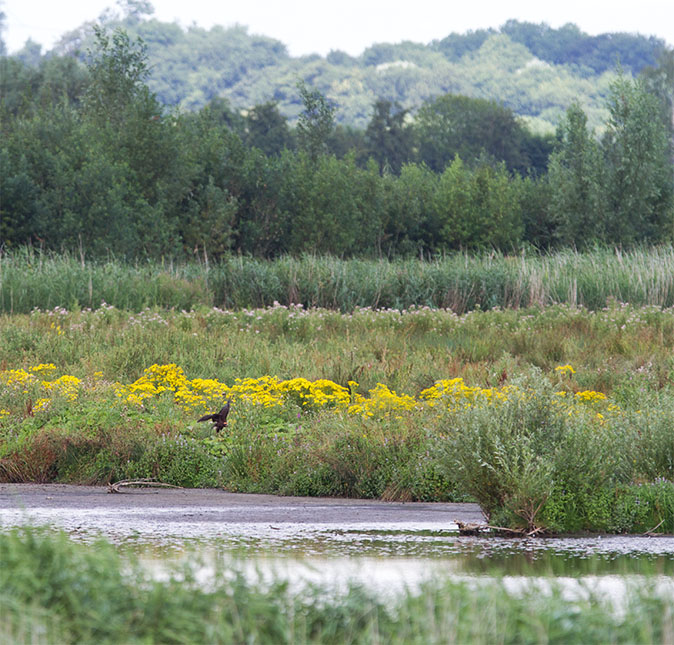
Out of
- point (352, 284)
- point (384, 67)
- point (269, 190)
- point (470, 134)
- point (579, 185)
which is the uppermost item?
point (384, 67)

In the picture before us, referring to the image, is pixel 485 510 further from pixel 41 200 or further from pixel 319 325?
pixel 41 200

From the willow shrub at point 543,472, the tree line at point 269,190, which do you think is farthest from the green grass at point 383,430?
the tree line at point 269,190

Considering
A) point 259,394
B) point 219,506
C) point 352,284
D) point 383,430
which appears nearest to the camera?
point 219,506

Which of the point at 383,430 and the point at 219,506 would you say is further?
the point at 383,430

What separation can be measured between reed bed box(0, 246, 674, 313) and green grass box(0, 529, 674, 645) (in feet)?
60.5

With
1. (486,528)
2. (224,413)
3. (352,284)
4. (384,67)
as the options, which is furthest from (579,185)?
(384,67)

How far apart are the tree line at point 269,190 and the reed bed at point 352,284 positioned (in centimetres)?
1049

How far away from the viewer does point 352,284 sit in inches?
1019

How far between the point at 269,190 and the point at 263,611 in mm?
41511

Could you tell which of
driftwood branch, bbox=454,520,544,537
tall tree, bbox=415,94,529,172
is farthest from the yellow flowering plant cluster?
tall tree, bbox=415,94,529,172

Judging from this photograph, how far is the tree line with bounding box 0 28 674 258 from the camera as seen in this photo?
37.3 metres

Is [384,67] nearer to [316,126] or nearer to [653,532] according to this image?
[316,126]

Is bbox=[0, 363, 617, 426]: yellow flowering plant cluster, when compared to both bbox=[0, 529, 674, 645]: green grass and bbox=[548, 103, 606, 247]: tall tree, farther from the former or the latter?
bbox=[548, 103, 606, 247]: tall tree

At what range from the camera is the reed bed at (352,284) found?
23.2 meters
